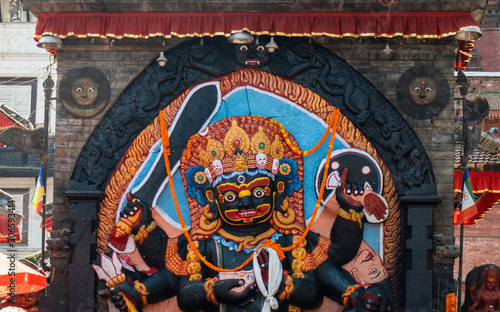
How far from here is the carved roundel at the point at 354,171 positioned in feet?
48.2

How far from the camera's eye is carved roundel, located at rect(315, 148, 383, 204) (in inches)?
579

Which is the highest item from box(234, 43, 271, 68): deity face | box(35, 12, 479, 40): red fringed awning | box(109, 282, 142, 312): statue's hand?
box(35, 12, 479, 40): red fringed awning

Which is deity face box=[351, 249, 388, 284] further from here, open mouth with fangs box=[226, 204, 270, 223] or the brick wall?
the brick wall

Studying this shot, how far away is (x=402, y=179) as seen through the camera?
48.3ft

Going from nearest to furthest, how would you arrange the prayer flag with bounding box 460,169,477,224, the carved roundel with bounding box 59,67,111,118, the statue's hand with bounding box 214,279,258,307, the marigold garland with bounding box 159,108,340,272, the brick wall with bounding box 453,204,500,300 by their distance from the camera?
the statue's hand with bounding box 214,279,258,307 → the marigold garland with bounding box 159,108,340,272 → the carved roundel with bounding box 59,67,111,118 → the prayer flag with bounding box 460,169,477,224 → the brick wall with bounding box 453,204,500,300

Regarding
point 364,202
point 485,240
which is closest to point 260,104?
point 364,202

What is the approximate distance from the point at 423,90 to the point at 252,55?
9.62 feet

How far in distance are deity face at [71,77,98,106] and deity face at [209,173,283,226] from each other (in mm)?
2785

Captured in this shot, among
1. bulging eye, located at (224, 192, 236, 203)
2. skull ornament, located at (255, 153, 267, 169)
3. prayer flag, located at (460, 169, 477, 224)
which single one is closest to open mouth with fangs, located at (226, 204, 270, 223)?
bulging eye, located at (224, 192, 236, 203)

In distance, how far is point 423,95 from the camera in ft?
48.9

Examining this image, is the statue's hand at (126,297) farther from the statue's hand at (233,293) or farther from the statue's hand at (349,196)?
the statue's hand at (349,196)

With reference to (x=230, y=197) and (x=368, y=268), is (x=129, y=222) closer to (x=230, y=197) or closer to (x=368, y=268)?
(x=230, y=197)

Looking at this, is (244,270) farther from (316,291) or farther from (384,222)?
(384,222)

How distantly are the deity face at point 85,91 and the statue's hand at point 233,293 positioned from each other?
3850 mm
